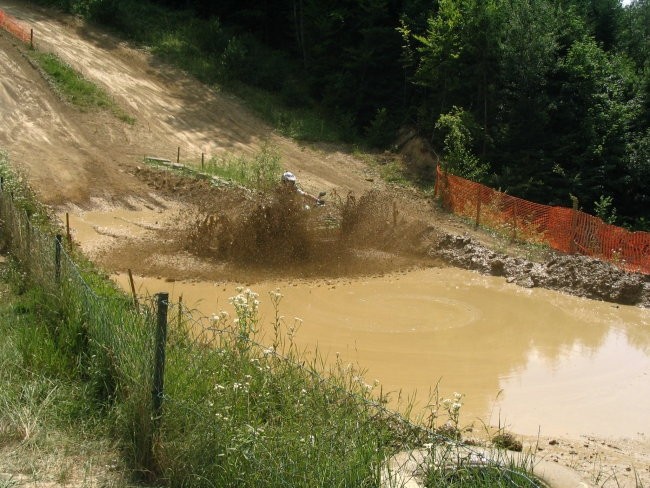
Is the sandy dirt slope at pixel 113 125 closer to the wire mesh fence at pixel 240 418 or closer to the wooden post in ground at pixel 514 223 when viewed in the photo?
the wooden post in ground at pixel 514 223

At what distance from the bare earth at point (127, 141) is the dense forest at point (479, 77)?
7.68ft

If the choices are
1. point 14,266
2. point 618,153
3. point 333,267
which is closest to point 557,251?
point 333,267

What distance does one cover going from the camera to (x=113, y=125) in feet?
87.4

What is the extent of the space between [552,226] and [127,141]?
46.3 ft

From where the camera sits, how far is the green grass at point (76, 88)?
89.1 ft

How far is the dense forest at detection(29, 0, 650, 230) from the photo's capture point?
26.4 metres

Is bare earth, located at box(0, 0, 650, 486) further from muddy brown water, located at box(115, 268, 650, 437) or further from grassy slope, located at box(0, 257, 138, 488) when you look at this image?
grassy slope, located at box(0, 257, 138, 488)

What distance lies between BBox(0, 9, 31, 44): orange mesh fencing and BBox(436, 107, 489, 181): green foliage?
1594 cm

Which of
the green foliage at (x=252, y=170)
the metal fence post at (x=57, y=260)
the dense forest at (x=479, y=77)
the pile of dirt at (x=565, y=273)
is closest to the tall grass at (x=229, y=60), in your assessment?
the dense forest at (x=479, y=77)

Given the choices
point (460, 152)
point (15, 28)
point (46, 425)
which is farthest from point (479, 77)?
point (46, 425)

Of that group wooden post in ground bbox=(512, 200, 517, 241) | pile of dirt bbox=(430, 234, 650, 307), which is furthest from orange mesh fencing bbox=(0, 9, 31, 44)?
wooden post in ground bbox=(512, 200, 517, 241)

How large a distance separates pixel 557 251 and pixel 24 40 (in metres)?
21.1

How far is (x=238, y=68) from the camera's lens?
33750 millimetres

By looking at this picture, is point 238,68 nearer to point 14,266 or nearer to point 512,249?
point 512,249
